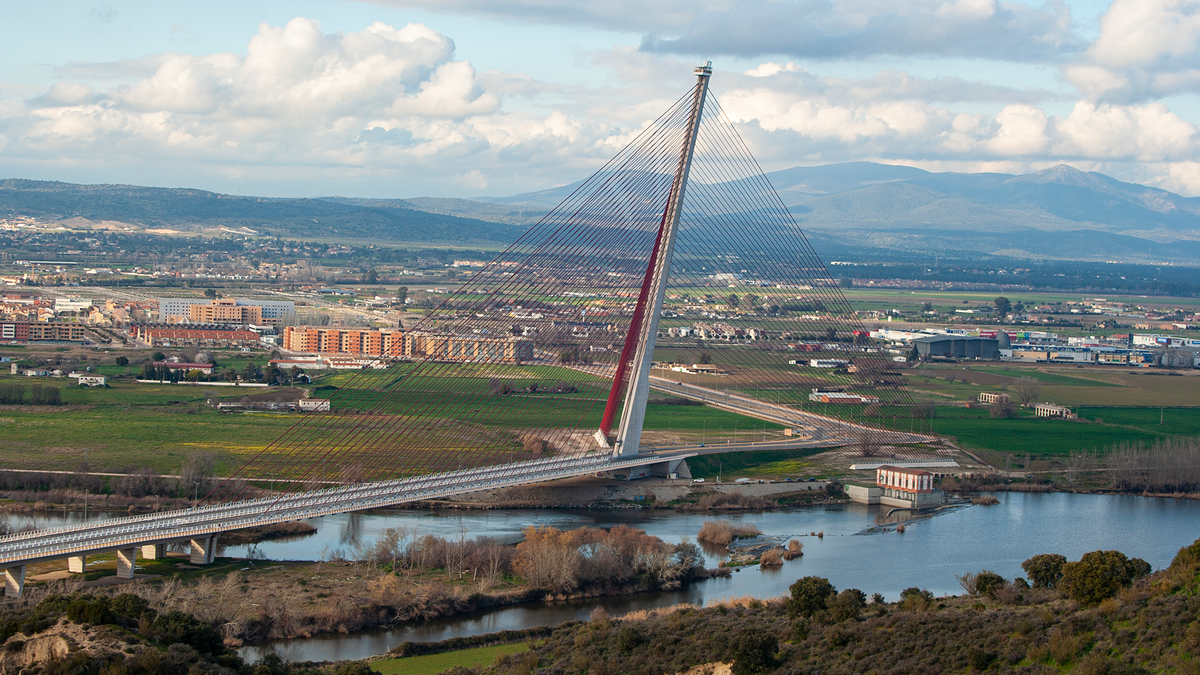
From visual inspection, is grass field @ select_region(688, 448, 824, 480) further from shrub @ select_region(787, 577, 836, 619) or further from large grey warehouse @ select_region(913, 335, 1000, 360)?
large grey warehouse @ select_region(913, 335, 1000, 360)

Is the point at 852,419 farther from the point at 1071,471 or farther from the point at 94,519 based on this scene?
the point at 94,519

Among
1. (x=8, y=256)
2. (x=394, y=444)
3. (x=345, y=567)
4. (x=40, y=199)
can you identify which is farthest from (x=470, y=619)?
(x=40, y=199)

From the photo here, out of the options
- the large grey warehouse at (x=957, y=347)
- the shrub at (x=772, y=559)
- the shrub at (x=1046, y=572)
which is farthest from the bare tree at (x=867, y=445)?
the large grey warehouse at (x=957, y=347)

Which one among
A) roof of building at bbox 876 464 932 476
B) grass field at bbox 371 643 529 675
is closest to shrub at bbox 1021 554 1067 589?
grass field at bbox 371 643 529 675

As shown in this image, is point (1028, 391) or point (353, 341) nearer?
point (1028, 391)

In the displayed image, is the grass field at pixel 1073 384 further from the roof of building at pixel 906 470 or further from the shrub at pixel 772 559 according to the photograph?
the shrub at pixel 772 559

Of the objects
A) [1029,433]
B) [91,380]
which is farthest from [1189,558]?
[91,380]

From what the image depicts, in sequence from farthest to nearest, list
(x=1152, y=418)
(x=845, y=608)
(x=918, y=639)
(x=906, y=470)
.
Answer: (x=1152, y=418), (x=906, y=470), (x=845, y=608), (x=918, y=639)

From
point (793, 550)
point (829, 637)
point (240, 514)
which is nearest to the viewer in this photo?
point (829, 637)

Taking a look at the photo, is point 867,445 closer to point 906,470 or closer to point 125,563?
point 906,470
